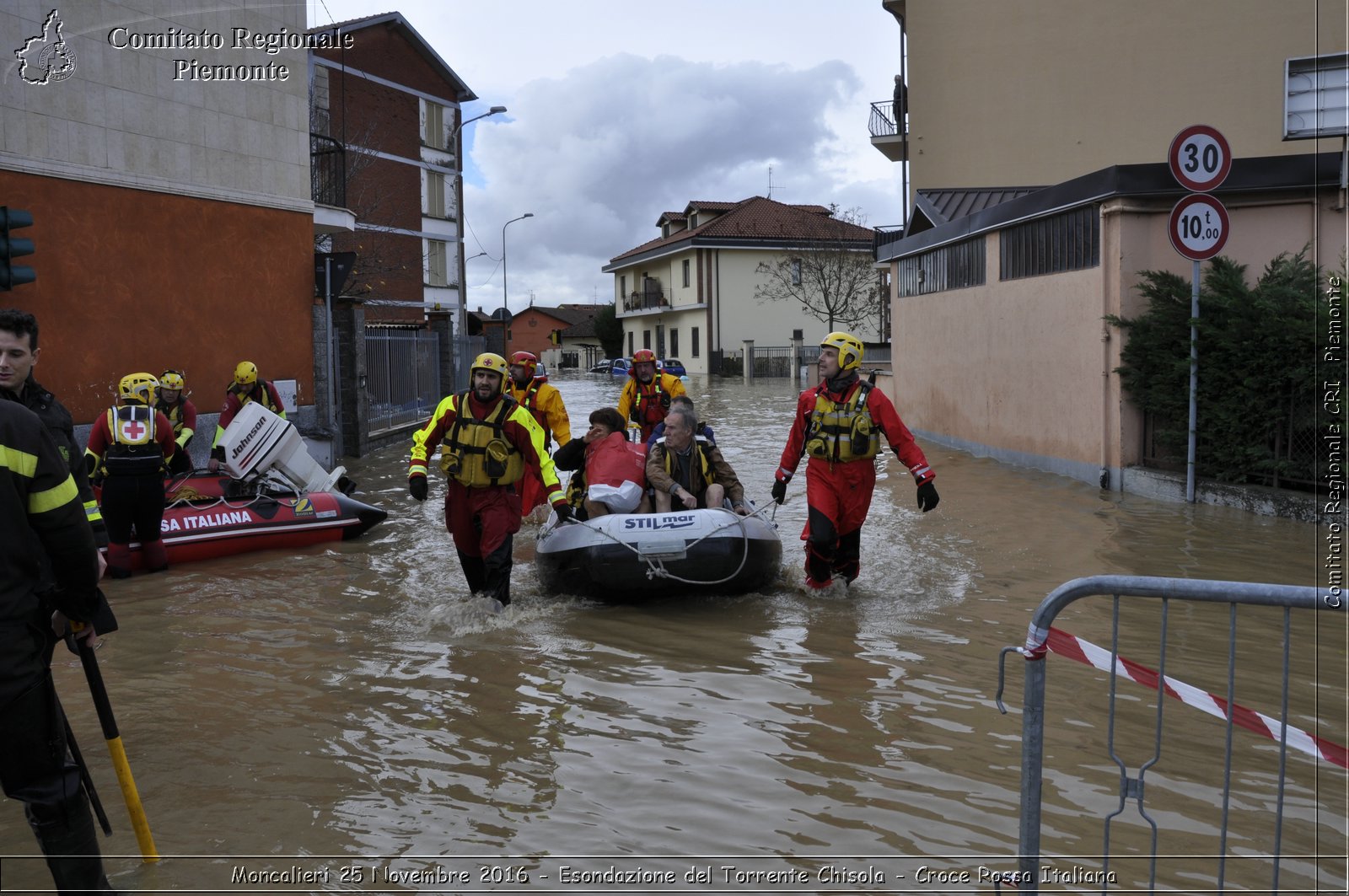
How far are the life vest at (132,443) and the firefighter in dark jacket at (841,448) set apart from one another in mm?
5019

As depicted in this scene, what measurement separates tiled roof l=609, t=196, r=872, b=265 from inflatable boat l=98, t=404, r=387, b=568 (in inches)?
1693

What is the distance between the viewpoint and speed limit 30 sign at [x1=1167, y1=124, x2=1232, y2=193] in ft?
33.8

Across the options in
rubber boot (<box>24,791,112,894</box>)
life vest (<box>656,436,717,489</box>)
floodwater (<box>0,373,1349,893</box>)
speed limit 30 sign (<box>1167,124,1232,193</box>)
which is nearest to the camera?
rubber boot (<box>24,791,112,894</box>)

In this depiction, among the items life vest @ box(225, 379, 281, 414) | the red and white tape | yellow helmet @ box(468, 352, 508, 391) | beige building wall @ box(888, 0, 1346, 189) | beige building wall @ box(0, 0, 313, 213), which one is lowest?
the red and white tape

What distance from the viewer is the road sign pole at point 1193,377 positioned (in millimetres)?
10906

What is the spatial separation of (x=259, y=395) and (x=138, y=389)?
9.85 ft

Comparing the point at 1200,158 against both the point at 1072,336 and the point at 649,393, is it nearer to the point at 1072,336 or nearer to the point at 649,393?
the point at 1072,336

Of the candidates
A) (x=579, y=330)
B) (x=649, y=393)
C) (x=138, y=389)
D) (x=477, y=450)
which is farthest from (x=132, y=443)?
(x=579, y=330)

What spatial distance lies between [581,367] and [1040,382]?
259ft

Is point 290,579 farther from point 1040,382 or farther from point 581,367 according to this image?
point 581,367

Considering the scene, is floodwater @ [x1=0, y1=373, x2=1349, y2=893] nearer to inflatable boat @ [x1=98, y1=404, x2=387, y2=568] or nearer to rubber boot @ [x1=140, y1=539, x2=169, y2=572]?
rubber boot @ [x1=140, y1=539, x2=169, y2=572]

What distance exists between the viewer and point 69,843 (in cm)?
366

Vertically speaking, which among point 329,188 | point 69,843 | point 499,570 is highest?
point 329,188

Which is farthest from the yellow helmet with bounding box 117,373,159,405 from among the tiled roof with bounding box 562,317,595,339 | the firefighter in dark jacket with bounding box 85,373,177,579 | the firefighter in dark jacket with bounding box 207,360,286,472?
the tiled roof with bounding box 562,317,595,339
